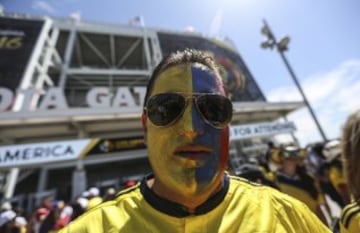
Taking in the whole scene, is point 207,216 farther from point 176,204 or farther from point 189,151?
point 189,151

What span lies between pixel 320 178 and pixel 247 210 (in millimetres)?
3631

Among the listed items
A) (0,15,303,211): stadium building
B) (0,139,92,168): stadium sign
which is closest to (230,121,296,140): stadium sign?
(0,15,303,211): stadium building

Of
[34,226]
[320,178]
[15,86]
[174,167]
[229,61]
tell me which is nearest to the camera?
[174,167]

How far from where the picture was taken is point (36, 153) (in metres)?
8.88

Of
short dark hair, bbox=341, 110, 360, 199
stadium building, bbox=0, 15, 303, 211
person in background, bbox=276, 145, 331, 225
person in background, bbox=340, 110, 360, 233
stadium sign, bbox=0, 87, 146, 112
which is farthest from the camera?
stadium sign, bbox=0, 87, 146, 112

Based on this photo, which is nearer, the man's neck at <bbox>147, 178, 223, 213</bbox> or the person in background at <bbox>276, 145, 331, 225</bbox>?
the man's neck at <bbox>147, 178, 223, 213</bbox>

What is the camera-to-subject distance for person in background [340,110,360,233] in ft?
5.10

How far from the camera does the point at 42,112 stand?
10844 mm

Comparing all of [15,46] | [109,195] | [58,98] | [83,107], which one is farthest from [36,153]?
[15,46]

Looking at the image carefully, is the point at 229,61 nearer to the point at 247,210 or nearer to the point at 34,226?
the point at 34,226

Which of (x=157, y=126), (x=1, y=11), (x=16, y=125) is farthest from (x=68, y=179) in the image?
(x=157, y=126)

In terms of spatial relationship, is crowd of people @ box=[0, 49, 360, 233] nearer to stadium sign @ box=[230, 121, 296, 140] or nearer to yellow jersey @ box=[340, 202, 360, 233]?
yellow jersey @ box=[340, 202, 360, 233]

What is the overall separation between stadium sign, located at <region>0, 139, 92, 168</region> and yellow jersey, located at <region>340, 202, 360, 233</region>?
349 inches

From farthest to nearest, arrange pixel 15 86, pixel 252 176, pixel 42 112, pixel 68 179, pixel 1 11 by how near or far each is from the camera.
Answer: pixel 1 11
pixel 68 179
pixel 15 86
pixel 42 112
pixel 252 176
